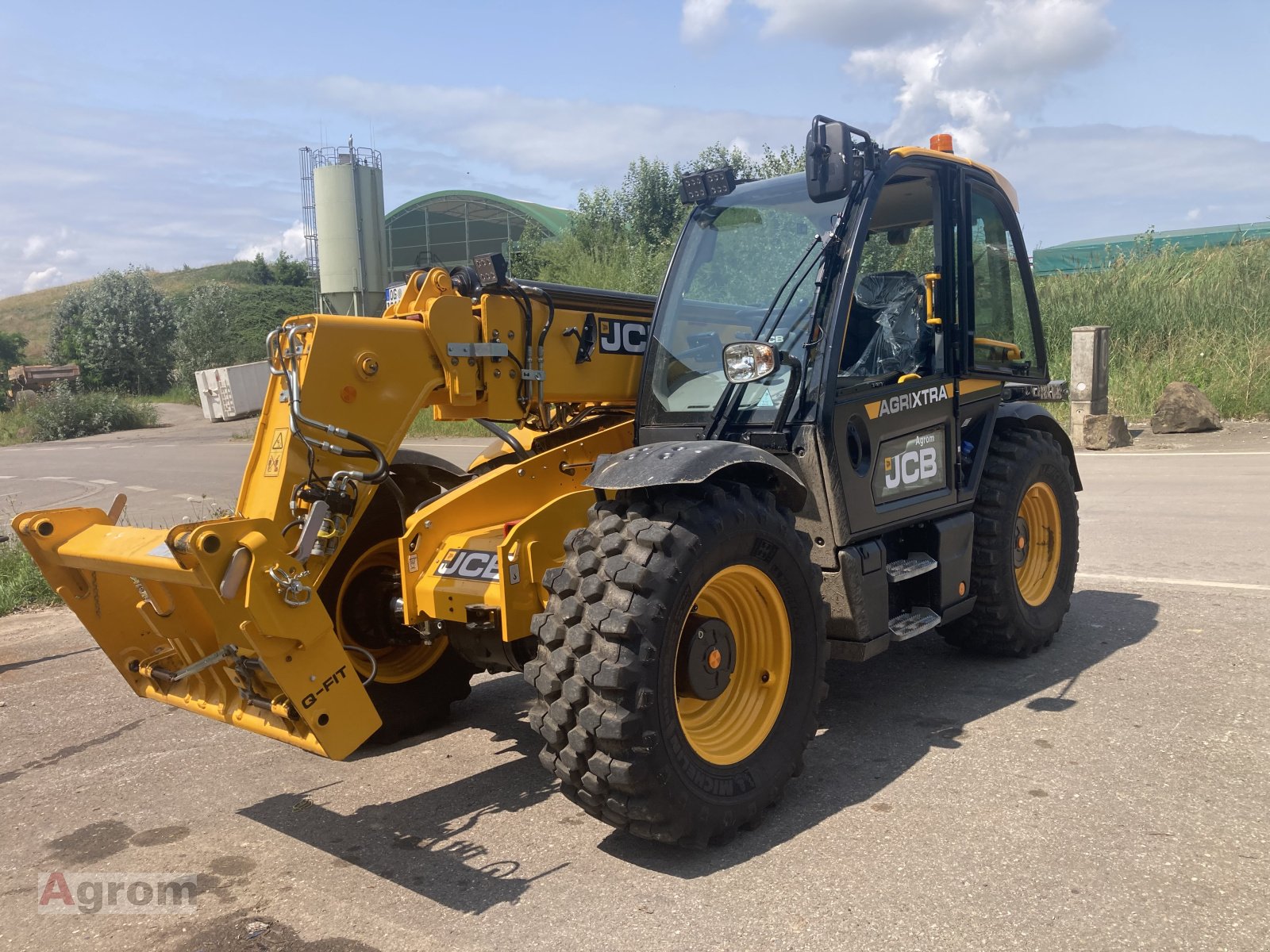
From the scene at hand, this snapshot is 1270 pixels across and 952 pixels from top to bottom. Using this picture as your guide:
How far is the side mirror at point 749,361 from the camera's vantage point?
13.6 ft

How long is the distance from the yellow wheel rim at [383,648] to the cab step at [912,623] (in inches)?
83.5

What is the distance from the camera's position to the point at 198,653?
13.0ft

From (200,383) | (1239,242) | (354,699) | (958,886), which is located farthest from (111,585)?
(200,383)

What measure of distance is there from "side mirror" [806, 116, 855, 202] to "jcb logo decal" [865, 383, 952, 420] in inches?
38.6

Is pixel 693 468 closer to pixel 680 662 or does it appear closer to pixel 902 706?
pixel 680 662

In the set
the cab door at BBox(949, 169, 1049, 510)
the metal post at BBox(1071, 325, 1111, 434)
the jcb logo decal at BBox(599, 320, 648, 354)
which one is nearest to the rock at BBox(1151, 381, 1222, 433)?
the metal post at BBox(1071, 325, 1111, 434)

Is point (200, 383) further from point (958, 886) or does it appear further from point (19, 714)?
point (958, 886)

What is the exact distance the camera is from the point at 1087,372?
48.3 feet

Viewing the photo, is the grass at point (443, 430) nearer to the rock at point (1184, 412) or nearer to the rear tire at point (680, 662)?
the rock at point (1184, 412)

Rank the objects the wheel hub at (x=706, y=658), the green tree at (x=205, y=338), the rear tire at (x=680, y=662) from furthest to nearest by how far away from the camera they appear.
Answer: the green tree at (x=205, y=338) < the wheel hub at (x=706, y=658) < the rear tire at (x=680, y=662)

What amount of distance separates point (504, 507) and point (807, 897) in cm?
204

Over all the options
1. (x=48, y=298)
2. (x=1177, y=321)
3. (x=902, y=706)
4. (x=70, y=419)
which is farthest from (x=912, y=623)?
(x=48, y=298)

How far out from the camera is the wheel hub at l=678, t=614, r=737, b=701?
373cm

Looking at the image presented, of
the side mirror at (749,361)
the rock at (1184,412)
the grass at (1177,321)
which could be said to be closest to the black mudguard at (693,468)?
the side mirror at (749,361)
